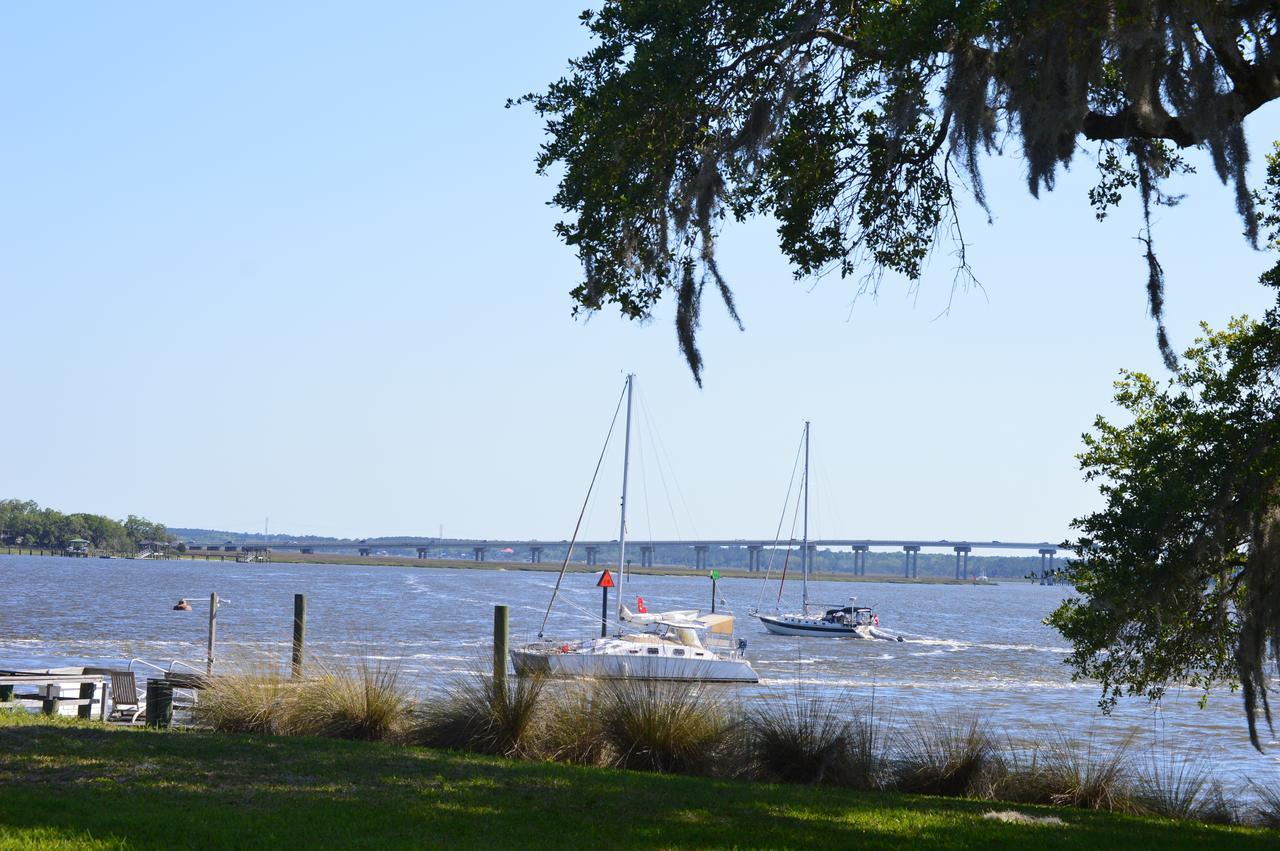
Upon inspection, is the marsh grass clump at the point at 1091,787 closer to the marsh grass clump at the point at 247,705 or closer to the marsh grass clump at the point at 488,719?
the marsh grass clump at the point at 488,719

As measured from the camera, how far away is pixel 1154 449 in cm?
1348

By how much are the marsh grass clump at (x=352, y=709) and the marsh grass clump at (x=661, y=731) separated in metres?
2.27

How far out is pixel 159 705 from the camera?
15250mm

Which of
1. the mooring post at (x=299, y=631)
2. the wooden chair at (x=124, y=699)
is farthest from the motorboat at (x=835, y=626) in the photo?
the wooden chair at (x=124, y=699)

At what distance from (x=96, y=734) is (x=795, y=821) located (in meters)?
7.08

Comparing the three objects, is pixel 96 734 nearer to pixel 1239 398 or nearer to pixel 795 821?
pixel 795 821

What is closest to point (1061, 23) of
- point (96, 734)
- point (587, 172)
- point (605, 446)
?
point (587, 172)

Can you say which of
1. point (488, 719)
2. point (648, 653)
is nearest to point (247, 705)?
point (488, 719)

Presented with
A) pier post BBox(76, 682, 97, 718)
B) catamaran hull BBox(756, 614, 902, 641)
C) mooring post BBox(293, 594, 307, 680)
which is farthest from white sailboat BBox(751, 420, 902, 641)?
pier post BBox(76, 682, 97, 718)

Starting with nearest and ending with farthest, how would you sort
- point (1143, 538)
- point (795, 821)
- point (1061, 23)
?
point (1061, 23)
point (795, 821)
point (1143, 538)

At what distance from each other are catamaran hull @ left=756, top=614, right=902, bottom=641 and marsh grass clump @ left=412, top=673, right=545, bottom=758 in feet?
188

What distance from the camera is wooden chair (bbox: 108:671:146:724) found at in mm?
18378

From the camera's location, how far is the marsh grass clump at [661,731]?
13445 mm

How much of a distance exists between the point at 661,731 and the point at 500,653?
4.67 m
